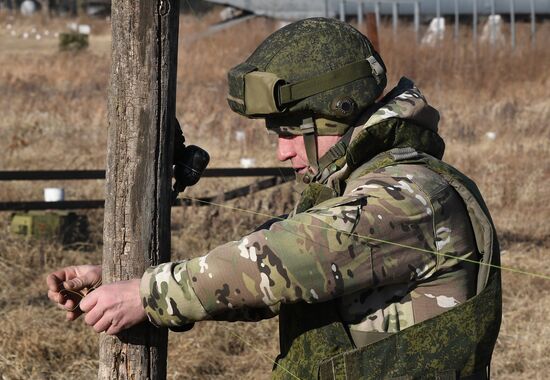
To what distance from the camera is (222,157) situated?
37.6ft

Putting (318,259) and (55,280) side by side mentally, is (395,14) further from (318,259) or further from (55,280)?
(318,259)

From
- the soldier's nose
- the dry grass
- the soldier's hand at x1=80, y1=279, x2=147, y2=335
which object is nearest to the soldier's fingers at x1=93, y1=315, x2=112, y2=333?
the soldier's hand at x1=80, y1=279, x2=147, y2=335

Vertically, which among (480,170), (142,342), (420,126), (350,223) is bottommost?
(480,170)

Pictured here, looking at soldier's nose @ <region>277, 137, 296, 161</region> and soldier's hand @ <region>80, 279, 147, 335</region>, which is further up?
soldier's nose @ <region>277, 137, 296, 161</region>

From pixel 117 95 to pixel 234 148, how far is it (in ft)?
29.3

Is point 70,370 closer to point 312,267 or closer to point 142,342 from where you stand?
point 142,342

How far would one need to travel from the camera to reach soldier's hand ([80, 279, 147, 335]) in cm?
256

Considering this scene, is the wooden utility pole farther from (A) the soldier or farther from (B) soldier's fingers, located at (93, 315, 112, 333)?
(B) soldier's fingers, located at (93, 315, 112, 333)

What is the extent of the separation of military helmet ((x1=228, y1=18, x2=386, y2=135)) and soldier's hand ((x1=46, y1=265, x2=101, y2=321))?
28.2 inches

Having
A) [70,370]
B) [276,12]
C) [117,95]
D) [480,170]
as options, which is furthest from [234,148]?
[276,12]

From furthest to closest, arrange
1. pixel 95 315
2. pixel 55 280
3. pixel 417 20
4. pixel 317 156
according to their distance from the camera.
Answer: pixel 417 20 → pixel 55 280 → pixel 317 156 → pixel 95 315

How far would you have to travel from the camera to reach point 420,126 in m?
2.62

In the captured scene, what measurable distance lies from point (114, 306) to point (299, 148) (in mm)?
642

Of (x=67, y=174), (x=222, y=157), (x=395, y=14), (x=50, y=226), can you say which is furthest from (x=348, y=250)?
(x=395, y=14)
